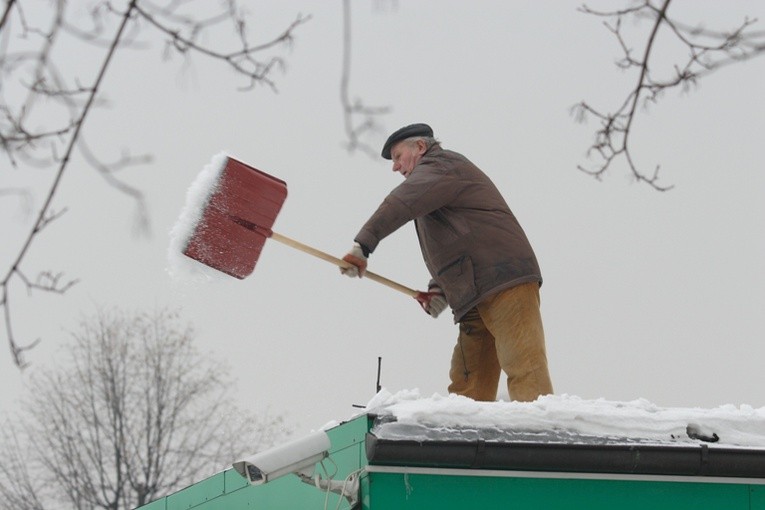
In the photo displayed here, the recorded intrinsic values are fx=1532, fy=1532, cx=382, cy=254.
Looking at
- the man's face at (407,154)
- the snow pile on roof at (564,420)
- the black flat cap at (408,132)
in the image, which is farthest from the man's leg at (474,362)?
the snow pile on roof at (564,420)

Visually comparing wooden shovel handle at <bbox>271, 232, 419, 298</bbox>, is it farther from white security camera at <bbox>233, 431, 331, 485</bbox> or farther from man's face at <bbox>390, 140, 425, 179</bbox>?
white security camera at <bbox>233, 431, 331, 485</bbox>

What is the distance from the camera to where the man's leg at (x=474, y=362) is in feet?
25.1

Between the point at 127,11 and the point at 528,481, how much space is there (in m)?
2.76

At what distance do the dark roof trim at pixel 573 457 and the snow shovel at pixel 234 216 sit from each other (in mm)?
1987

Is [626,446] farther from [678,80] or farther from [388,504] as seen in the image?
[678,80]

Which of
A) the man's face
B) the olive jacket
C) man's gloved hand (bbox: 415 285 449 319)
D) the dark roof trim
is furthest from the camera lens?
man's gloved hand (bbox: 415 285 449 319)

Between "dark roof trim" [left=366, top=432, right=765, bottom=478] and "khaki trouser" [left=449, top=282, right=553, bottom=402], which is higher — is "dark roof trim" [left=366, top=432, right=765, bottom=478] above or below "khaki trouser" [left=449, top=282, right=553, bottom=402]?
below

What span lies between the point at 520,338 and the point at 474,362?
0.53 meters

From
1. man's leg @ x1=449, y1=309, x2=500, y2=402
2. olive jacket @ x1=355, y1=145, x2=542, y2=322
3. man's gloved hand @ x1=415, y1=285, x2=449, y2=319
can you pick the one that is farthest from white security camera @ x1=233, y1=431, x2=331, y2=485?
man's gloved hand @ x1=415, y1=285, x2=449, y2=319

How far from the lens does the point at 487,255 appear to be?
292 inches

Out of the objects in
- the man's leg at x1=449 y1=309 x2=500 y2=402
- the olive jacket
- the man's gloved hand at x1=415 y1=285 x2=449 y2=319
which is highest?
the olive jacket

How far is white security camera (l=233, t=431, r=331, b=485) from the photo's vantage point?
5.77 m

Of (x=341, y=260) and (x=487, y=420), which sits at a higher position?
(x=341, y=260)

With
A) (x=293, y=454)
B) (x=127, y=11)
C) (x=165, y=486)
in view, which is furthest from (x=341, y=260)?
(x=165, y=486)
